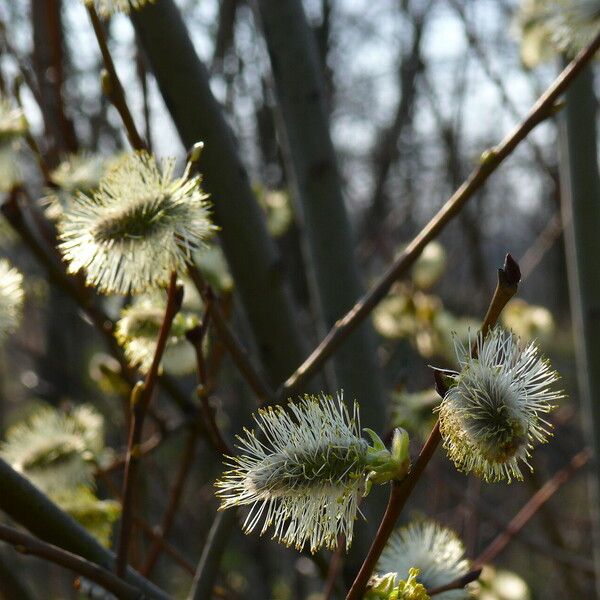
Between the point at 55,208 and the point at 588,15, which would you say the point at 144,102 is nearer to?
the point at 55,208

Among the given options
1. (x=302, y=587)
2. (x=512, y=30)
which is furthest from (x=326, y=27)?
(x=302, y=587)

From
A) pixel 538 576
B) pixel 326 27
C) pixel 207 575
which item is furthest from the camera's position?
pixel 538 576

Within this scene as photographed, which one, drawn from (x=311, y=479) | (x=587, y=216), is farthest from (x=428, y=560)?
(x=587, y=216)

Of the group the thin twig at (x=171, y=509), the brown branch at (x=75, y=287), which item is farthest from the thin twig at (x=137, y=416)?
the brown branch at (x=75, y=287)

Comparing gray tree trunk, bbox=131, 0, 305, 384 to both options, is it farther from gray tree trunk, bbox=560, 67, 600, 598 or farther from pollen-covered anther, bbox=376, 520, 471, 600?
gray tree trunk, bbox=560, 67, 600, 598

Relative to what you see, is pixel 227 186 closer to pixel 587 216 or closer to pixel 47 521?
pixel 47 521
